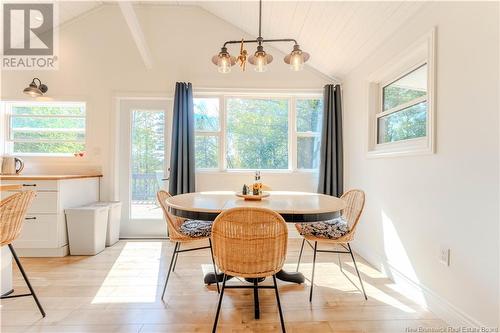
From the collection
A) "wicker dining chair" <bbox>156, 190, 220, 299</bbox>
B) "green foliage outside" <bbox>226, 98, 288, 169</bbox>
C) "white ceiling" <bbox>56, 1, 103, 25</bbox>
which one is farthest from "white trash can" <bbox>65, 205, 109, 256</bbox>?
"white ceiling" <bbox>56, 1, 103, 25</bbox>

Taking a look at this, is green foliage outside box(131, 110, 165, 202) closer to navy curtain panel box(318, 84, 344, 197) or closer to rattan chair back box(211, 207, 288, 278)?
navy curtain panel box(318, 84, 344, 197)

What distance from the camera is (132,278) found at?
2.33 m

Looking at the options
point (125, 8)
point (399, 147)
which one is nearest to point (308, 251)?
point (399, 147)

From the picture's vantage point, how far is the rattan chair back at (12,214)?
154 cm

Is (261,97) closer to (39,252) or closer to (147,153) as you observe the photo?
(147,153)

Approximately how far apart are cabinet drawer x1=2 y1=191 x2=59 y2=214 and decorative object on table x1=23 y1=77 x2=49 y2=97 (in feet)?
4.18

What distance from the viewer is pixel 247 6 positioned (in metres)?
3.01

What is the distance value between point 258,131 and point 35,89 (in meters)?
2.79

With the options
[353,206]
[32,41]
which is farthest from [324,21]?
[32,41]

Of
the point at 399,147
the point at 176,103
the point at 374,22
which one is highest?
the point at 374,22

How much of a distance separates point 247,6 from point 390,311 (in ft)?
10.7

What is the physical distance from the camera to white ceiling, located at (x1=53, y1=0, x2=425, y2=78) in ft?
7.49

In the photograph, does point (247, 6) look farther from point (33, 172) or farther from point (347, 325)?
point (33, 172)

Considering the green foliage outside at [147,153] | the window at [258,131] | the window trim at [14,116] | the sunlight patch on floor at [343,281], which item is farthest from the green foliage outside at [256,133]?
the window trim at [14,116]
